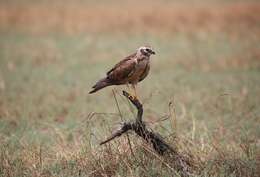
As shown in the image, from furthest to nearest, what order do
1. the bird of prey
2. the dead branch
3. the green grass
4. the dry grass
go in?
the dry grass, the green grass, the dead branch, the bird of prey

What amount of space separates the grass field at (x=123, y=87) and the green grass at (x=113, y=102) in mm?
22

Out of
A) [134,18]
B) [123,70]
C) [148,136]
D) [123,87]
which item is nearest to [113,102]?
[123,87]

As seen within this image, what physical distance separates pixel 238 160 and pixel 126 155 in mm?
1209

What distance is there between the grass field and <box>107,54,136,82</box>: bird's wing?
1.24ft

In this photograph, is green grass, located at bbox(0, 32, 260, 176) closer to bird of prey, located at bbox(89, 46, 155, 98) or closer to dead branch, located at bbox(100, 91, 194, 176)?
dead branch, located at bbox(100, 91, 194, 176)

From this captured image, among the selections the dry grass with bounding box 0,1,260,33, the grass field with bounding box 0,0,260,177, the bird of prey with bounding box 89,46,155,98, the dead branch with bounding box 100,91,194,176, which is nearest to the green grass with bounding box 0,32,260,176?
the grass field with bounding box 0,0,260,177

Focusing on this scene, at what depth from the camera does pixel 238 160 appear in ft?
21.1

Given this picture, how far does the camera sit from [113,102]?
11297mm

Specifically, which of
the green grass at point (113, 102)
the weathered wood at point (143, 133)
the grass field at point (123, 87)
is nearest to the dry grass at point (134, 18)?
the grass field at point (123, 87)

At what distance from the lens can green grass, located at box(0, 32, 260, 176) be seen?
21.3 feet

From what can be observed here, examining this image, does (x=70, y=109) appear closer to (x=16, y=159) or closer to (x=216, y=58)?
(x=16, y=159)

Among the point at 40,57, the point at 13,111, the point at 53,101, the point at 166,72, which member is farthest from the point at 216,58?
the point at 13,111

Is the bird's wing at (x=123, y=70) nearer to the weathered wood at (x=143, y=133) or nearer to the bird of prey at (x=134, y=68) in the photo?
the bird of prey at (x=134, y=68)

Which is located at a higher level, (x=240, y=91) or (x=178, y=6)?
(x=178, y=6)
